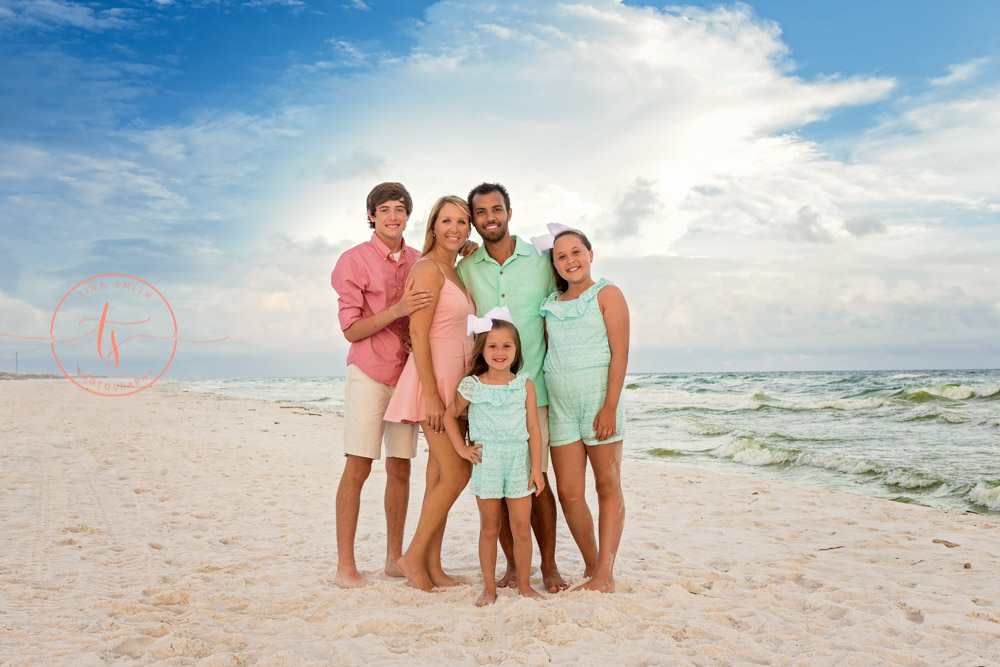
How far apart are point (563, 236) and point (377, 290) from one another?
1199mm

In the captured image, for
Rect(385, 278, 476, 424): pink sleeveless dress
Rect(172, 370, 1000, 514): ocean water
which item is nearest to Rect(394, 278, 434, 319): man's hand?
Rect(385, 278, 476, 424): pink sleeveless dress

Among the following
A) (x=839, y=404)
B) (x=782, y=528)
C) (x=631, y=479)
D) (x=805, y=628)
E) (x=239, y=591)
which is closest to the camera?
(x=805, y=628)

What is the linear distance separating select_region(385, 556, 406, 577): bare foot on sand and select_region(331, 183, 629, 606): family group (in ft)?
0.79

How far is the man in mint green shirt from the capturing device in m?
3.84

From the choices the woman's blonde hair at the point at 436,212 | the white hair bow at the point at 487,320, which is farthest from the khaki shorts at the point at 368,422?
the woman's blonde hair at the point at 436,212

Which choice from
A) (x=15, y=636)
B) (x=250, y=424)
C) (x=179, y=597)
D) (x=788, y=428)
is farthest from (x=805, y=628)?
(x=250, y=424)

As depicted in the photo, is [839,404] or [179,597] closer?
[179,597]

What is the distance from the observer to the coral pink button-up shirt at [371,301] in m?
4.05

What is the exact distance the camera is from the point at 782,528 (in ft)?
18.9

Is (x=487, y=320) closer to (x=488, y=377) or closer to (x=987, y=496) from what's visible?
(x=488, y=377)

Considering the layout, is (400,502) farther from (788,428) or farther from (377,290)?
(788,428)

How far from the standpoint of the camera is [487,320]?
3.63 m

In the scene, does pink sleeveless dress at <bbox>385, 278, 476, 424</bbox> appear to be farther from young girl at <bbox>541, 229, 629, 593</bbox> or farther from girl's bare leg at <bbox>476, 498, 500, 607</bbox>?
girl's bare leg at <bbox>476, 498, 500, 607</bbox>

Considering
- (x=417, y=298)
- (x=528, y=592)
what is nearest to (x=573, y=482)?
(x=528, y=592)
